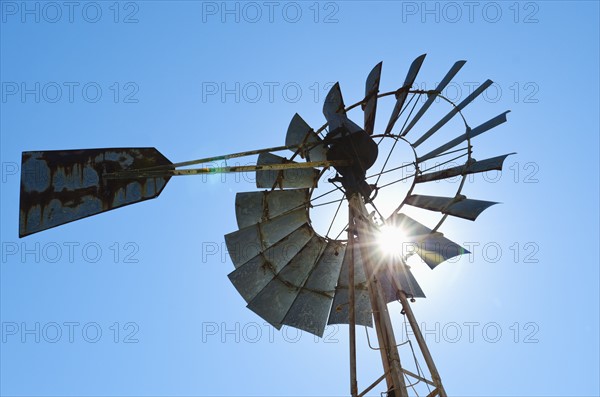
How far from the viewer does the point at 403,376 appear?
5.85m

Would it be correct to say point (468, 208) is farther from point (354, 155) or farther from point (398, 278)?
point (354, 155)

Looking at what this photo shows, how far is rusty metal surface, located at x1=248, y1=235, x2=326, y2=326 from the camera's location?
7711 mm

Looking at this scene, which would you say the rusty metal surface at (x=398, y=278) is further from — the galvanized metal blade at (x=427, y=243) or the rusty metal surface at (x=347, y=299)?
the rusty metal surface at (x=347, y=299)

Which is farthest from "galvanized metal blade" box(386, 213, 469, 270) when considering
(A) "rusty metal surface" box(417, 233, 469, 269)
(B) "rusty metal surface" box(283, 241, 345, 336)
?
(B) "rusty metal surface" box(283, 241, 345, 336)

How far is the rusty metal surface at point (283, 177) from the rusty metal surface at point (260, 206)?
144mm

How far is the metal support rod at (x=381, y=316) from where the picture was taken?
229 inches

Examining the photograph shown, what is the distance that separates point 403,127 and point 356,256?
174 centimetres

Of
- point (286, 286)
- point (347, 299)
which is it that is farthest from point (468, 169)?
point (286, 286)

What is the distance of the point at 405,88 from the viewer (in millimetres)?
7480

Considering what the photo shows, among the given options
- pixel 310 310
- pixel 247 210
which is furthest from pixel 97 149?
pixel 310 310

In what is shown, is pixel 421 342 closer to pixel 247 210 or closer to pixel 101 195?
pixel 247 210

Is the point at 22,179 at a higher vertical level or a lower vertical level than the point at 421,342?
higher

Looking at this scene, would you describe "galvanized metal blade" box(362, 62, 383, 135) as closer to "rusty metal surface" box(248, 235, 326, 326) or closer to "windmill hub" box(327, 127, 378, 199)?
"windmill hub" box(327, 127, 378, 199)

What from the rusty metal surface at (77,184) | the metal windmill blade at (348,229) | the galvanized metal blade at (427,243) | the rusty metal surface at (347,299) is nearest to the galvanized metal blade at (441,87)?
the metal windmill blade at (348,229)
